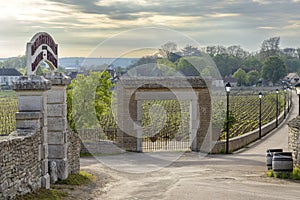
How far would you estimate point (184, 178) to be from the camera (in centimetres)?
1600

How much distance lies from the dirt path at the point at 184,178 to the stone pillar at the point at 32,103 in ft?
7.06

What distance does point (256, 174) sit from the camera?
56.1 feet

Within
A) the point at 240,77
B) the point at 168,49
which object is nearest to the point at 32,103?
A: the point at 168,49

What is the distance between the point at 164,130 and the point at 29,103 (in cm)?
2229

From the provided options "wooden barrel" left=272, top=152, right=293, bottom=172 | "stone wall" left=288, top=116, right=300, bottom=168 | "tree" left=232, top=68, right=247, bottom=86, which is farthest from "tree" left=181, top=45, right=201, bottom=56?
"tree" left=232, top=68, right=247, bottom=86

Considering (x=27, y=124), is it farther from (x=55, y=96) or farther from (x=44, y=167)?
(x=55, y=96)

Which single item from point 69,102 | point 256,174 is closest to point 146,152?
point 69,102

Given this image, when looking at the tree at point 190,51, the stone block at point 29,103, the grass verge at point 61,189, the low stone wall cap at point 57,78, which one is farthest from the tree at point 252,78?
the stone block at point 29,103

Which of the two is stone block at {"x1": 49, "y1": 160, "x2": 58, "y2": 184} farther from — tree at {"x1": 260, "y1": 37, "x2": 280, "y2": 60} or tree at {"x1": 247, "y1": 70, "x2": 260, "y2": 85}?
tree at {"x1": 260, "y1": 37, "x2": 280, "y2": 60}

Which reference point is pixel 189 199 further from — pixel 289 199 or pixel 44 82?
pixel 44 82

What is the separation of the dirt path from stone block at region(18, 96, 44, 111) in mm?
2511

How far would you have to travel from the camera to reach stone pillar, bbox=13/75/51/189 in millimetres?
11477

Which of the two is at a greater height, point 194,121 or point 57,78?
point 57,78

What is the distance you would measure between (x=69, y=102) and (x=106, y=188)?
472 inches
